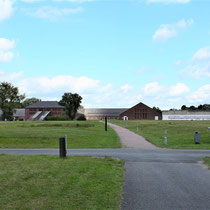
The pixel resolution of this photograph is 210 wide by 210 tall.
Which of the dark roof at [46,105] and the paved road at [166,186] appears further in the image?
the dark roof at [46,105]

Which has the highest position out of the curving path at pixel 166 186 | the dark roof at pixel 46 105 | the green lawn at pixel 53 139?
the dark roof at pixel 46 105

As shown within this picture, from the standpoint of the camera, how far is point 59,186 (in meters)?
7.74

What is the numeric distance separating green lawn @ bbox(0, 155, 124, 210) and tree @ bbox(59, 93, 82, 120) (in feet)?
354

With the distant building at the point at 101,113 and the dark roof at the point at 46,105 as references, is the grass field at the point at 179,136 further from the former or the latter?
the distant building at the point at 101,113

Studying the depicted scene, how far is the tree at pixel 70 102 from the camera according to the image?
4668 inches

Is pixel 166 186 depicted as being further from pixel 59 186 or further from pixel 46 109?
pixel 46 109

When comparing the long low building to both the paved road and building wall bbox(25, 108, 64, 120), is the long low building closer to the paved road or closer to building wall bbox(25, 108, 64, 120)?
building wall bbox(25, 108, 64, 120)

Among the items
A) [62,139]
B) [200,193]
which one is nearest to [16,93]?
[62,139]

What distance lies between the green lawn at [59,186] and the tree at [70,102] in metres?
108

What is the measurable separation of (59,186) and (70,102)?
367ft

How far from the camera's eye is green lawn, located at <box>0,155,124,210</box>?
6340 millimetres

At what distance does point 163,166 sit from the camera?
12125 mm

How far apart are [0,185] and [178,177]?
5.33 metres

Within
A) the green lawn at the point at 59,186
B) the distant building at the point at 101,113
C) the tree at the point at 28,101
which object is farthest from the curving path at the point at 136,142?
the tree at the point at 28,101
